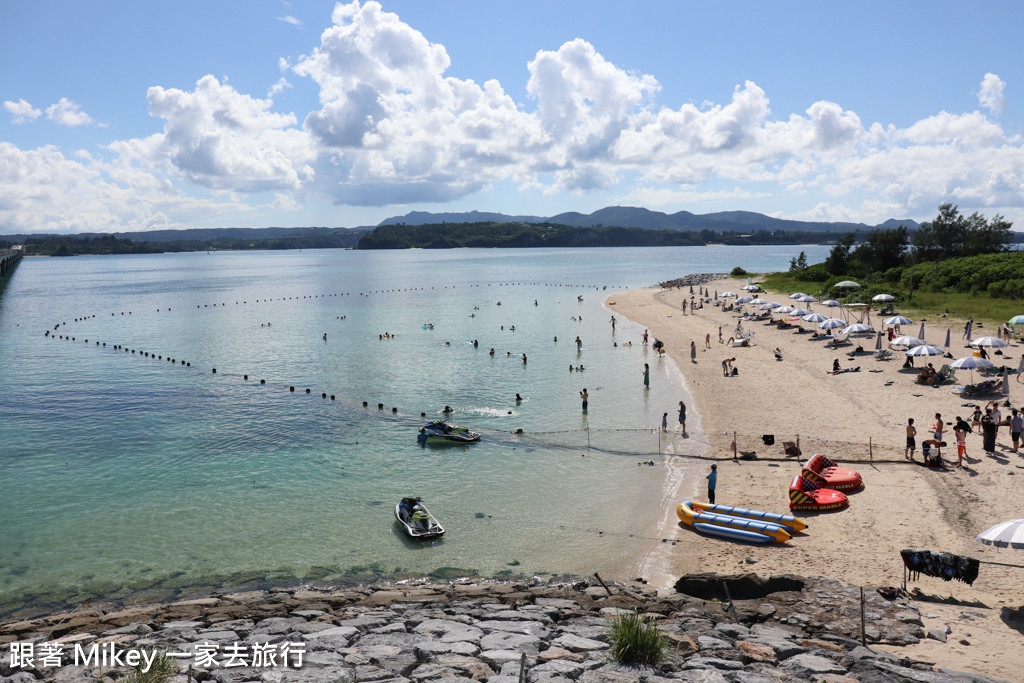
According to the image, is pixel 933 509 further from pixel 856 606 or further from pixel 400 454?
pixel 400 454

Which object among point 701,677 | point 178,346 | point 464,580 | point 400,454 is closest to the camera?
point 701,677

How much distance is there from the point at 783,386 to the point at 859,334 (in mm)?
12157

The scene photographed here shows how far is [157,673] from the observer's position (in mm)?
11227

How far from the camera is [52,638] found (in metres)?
14.5

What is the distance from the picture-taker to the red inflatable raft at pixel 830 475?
2234 cm

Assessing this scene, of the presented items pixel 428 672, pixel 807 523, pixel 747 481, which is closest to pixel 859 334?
pixel 747 481

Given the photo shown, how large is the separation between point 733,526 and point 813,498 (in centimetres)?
359

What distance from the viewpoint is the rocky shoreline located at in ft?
38.2

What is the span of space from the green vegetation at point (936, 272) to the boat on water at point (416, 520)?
5239 cm

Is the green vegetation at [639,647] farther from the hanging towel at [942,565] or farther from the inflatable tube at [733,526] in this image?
the inflatable tube at [733,526]

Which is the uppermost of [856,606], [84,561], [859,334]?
[859,334]

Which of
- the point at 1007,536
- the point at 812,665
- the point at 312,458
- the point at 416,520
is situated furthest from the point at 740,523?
the point at 312,458

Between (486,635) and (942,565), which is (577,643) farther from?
(942,565)

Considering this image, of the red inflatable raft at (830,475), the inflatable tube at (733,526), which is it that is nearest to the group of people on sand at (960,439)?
the red inflatable raft at (830,475)
